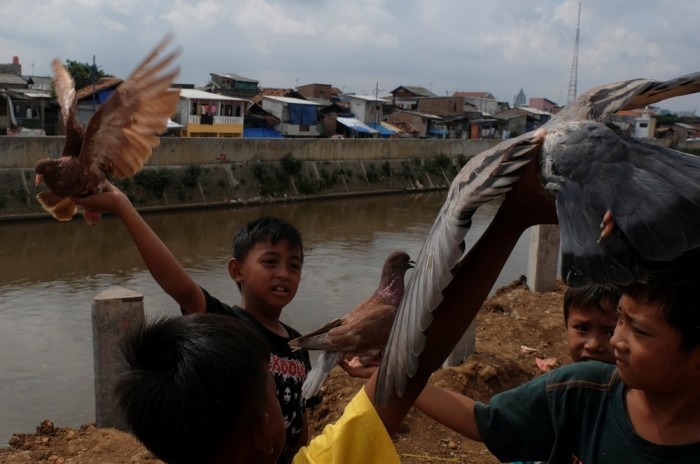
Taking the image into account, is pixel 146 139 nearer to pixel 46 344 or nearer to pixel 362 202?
pixel 46 344

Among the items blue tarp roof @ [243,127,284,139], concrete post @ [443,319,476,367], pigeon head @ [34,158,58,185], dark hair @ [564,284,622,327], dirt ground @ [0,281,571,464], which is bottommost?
dirt ground @ [0,281,571,464]

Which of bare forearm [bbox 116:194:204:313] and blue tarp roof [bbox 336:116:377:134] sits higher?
blue tarp roof [bbox 336:116:377:134]

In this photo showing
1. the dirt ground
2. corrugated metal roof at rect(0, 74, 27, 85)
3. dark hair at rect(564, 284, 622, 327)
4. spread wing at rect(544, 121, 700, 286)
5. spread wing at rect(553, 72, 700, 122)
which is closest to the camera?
spread wing at rect(544, 121, 700, 286)

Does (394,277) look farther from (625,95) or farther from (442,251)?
(442,251)

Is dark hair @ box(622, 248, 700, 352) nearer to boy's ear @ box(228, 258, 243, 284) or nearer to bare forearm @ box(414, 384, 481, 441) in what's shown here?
bare forearm @ box(414, 384, 481, 441)

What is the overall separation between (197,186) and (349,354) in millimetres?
17243

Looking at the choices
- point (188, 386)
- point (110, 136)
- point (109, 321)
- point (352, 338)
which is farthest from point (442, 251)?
point (109, 321)

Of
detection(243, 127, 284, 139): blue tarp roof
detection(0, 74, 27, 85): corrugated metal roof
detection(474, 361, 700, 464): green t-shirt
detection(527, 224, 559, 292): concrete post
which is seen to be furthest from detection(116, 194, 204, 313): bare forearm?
detection(0, 74, 27, 85): corrugated metal roof

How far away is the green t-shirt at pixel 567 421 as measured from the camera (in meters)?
1.36

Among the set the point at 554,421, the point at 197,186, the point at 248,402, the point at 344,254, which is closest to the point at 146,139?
the point at 248,402

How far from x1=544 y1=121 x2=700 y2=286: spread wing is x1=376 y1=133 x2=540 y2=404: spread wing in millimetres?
111

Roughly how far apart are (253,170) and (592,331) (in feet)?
61.3

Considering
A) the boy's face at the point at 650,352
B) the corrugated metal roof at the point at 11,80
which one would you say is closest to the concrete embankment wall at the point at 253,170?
the corrugated metal roof at the point at 11,80

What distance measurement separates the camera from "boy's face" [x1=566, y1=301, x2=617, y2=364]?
2254 mm
